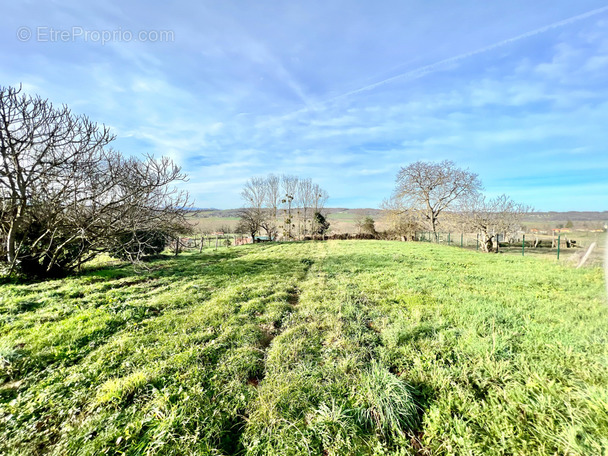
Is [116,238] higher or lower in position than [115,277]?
higher

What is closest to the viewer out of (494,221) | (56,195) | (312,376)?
(312,376)

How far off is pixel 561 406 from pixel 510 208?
21.3m

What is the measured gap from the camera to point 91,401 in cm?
214

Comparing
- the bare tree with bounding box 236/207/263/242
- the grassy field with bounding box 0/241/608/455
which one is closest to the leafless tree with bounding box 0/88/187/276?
the grassy field with bounding box 0/241/608/455

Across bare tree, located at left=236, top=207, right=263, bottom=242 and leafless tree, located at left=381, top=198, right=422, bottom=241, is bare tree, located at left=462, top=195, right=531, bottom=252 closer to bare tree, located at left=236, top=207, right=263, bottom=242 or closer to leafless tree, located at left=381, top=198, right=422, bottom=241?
leafless tree, located at left=381, top=198, right=422, bottom=241

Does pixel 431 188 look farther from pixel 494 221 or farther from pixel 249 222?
pixel 249 222

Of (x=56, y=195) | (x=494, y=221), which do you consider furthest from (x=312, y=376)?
(x=494, y=221)

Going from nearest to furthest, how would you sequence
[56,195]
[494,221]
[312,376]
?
[312,376], [56,195], [494,221]

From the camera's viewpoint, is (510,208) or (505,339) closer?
(505,339)

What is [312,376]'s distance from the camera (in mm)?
2410

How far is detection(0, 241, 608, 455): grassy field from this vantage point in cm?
171

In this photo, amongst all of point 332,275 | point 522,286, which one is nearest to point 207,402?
point 332,275

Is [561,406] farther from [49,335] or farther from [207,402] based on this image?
[49,335]

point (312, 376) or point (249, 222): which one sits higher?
point (249, 222)
